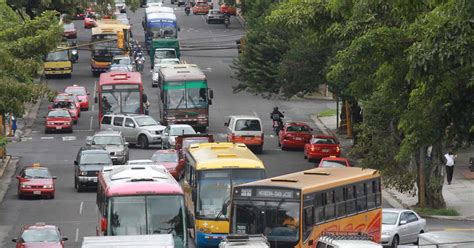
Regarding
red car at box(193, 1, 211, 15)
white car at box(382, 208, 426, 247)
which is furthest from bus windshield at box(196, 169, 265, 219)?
red car at box(193, 1, 211, 15)

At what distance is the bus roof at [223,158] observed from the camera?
3838 cm

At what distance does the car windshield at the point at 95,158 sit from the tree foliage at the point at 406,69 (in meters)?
10.3

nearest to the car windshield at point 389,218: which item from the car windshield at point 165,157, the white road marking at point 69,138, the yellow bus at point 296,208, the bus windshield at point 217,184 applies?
the yellow bus at point 296,208

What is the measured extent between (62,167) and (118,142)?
309 cm

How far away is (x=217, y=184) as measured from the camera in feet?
125

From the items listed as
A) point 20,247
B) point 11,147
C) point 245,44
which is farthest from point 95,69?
point 20,247

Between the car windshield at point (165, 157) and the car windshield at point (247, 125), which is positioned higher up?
the car windshield at point (165, 157)

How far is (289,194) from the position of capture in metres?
33.1

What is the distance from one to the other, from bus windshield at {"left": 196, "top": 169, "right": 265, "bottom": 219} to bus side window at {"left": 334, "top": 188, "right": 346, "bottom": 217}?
11.5 ft

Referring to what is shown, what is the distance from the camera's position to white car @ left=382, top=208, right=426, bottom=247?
40156 mm

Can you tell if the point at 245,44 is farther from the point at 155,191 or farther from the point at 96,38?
the point at 155,191

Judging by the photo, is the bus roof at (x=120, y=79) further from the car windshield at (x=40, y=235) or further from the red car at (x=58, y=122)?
the car windshield at (x=40, y=235)

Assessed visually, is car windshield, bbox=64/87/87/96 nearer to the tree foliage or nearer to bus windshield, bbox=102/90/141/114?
bus windshield, bbox=102/90/141/114

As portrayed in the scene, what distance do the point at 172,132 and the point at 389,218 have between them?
25126 mm
